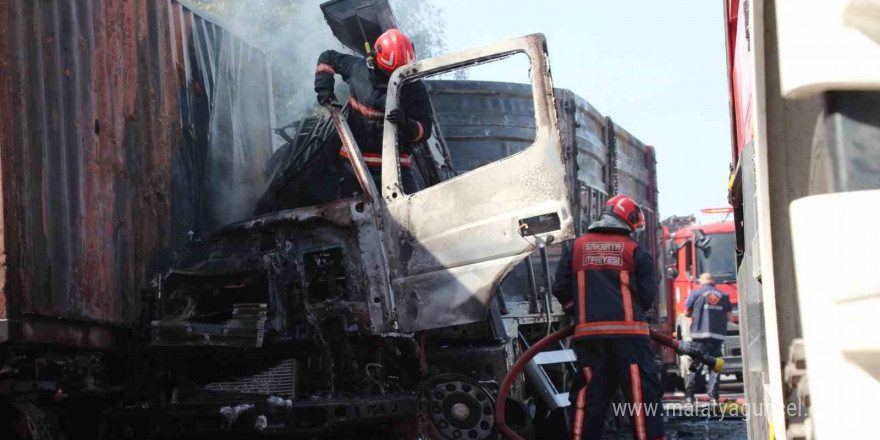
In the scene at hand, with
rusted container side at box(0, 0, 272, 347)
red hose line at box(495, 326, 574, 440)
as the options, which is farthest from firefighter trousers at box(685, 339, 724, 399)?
rusted container side at box(0, 0, 272, 347)

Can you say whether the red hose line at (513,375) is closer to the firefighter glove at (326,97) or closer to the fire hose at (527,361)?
the fire hose at (527,361)

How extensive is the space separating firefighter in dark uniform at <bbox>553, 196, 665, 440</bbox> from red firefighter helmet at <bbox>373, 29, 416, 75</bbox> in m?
1.44

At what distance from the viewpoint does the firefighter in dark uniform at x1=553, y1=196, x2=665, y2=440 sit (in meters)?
5.10

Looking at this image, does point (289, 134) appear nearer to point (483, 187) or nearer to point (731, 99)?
point (483, 187)

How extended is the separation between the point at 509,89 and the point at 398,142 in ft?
11.7

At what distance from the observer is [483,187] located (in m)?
4.78

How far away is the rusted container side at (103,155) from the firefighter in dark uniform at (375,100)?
3.04 ft

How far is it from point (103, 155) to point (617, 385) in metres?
2.96

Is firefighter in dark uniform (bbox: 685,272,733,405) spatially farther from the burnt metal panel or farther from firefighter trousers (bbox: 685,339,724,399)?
the burnt metal panel

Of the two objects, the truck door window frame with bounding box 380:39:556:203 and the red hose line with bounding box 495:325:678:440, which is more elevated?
the truck door window frame with bounding box 380:39:556:203

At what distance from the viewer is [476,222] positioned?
187 inches

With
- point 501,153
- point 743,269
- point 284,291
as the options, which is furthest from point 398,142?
point 501,153

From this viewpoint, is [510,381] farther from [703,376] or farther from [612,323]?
[703,376]

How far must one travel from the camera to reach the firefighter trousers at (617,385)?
5.02m
